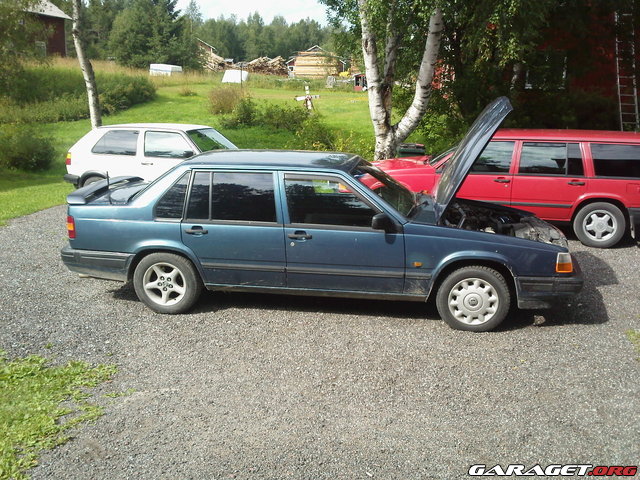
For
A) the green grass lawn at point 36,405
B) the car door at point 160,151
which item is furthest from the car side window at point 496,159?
the green grass lawn at point 36,405

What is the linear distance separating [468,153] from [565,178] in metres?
3.70

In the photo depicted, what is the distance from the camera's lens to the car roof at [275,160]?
20.8ft

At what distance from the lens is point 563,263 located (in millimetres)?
5895

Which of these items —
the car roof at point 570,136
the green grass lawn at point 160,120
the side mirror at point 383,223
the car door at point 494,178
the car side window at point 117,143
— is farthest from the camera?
the green grass lawn at point 160,120

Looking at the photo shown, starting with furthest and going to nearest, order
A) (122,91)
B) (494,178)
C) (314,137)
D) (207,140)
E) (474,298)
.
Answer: (122,91) < (314,137) < (207,140) < (494,178) < (474,298)

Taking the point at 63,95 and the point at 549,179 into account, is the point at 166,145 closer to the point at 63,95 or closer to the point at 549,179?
the point at 549,179

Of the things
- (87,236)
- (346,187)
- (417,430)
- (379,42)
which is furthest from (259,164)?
(379,42)

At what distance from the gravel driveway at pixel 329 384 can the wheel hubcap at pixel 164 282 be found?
7.7 inches

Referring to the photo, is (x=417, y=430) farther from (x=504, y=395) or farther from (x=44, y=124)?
(x=44, y=124)

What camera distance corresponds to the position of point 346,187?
609cm

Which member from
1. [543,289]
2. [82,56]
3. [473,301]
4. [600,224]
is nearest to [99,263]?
[473,301]

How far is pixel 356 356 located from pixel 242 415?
1346mm

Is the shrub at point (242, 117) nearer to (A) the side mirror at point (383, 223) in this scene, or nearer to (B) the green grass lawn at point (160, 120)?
(B) the green grass lawn at point (160, 120)

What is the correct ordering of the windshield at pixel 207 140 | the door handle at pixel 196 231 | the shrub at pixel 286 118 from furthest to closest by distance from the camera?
the shrub at pixel 286 118 < the windshield at pixel 207 140 < the door handle at pixel 196 231
